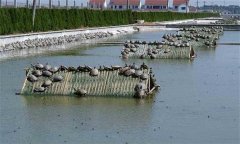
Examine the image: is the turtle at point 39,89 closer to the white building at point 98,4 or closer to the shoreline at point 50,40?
the shoreline at point 50,40

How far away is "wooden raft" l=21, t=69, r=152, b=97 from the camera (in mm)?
15818

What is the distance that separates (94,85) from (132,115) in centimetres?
253

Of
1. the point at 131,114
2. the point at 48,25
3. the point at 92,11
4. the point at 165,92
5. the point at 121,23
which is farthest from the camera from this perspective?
the point at 121,23

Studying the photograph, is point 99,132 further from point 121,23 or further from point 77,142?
point 121,23

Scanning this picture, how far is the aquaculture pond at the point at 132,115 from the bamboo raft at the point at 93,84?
29 centimetres

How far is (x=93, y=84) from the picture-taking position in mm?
15977

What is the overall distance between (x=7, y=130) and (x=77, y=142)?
1526 millimetres

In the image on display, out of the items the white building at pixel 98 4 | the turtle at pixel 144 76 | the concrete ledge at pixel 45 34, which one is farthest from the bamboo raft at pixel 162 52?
the white building at pixel 98 4

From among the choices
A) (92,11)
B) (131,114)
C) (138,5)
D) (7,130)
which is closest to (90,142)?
(7,130)

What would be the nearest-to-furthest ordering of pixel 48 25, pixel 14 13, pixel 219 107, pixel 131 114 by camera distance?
1. pixel 131 114
2. pixel 219 107
3. pixel 14 13
4. pixel 48 25

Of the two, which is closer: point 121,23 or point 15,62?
point 15,62

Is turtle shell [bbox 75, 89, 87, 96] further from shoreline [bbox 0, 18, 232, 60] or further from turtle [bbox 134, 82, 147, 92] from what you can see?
shoreline [bbox 0, 18, 232, 60]

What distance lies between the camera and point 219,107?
15.0m

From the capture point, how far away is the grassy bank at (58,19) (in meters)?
37.2
